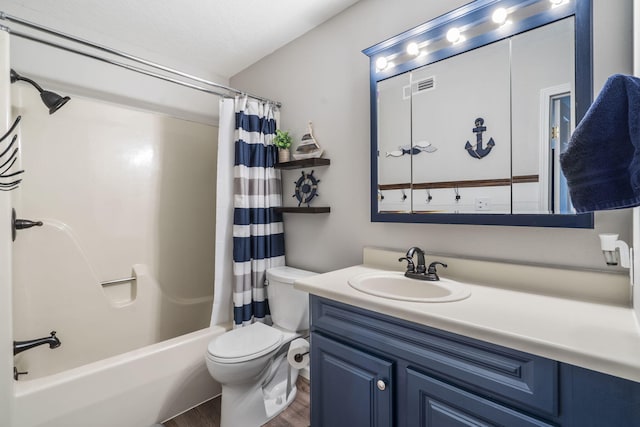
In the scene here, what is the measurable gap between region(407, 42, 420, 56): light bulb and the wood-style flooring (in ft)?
6.78

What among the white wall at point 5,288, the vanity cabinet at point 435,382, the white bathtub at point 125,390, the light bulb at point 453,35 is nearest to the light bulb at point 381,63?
the light bulb at point 453,35

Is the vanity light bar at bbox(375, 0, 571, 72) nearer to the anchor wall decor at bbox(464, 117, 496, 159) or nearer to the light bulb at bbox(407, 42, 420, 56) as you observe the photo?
the light bulb at bbox(407, 42, 420, 56)

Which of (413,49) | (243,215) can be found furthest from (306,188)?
(413,49)

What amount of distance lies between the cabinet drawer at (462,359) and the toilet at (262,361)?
600 mm

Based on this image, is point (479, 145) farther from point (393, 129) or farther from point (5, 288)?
point (5, 288)

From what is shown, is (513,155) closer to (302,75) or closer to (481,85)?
(481,85)

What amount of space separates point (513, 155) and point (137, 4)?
2239mm

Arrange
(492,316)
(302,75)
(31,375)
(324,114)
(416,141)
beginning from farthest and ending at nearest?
1. (302,75)
2. (324,114)
3. (31,375)
4. (416,141)
5. (492,316)

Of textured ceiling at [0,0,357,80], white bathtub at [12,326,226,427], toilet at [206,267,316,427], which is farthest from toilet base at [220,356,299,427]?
textured ceiling at [0,0,357,80]

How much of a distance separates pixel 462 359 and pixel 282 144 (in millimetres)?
1673

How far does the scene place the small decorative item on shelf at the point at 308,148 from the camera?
6.32 ft

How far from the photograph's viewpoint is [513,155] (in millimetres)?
1194

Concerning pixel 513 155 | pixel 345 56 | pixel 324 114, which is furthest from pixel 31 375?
pixel 513 155

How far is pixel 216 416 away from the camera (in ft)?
5.62
